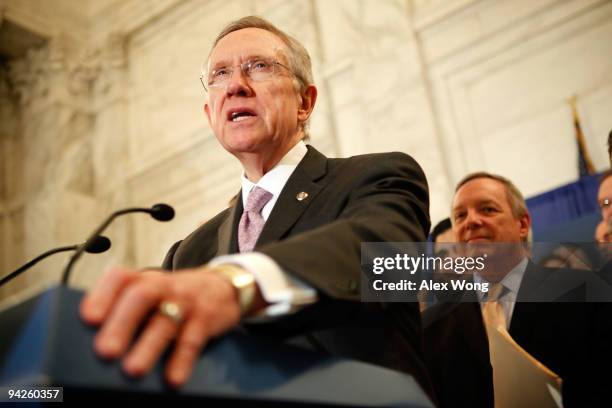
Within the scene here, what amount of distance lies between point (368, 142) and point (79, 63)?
4350 millimetres

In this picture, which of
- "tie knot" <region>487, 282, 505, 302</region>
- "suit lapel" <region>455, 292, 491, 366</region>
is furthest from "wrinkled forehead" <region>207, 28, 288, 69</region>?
"tie knot" <region>487, 282, 505, 302</region>

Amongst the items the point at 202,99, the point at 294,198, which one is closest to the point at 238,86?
the point at 294,198

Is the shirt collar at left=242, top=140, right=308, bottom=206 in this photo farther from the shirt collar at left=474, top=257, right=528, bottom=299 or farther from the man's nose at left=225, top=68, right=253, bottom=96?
the shirt collar at left=474, top=257, right=528, bottom=299

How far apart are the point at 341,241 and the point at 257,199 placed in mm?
832

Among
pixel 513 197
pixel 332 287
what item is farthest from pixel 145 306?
pixel 513 197

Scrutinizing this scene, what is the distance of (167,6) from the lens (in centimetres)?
809

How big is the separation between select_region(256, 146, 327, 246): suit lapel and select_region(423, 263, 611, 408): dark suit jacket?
1510 millimetres

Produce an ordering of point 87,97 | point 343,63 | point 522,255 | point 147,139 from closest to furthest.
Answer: point 522,255 < point 343,63 < point 147,139 < point 87,97

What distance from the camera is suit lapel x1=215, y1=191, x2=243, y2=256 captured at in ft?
6.00

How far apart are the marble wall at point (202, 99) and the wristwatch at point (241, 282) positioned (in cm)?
427

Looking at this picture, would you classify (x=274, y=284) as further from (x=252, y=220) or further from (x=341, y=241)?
(x=252, y=220)

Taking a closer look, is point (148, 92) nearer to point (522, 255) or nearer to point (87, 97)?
point (87, 97)

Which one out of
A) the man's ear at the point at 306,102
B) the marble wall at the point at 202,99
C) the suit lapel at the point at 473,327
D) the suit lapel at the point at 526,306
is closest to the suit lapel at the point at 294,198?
the man's ear at the point at 306,102

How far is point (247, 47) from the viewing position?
7.04 feet
